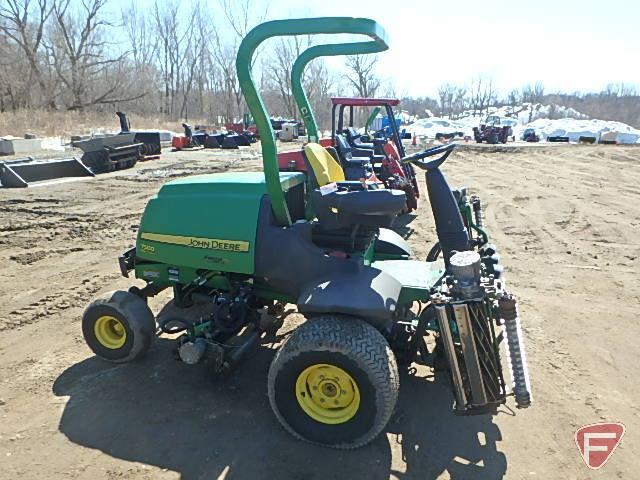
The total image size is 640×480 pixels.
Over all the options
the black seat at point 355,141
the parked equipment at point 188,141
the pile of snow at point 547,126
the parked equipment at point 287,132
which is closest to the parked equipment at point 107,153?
the parked equipment at point 188,141

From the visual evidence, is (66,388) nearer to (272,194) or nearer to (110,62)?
(272,194)

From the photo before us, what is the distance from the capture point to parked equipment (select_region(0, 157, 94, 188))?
10000 mm

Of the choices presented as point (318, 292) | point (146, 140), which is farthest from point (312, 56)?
point (146, 140)

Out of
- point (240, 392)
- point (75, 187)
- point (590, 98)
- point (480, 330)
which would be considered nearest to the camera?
point (480, 330)

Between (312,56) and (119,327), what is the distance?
237 cm

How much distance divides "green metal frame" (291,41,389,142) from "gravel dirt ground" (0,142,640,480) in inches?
52.1

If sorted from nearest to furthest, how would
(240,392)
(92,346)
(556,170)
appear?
(240,392), (92,346), (556,170)

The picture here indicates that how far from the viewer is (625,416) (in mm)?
2832

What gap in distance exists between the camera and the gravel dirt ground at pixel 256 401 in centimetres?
247

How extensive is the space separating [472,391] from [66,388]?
2.45 metres

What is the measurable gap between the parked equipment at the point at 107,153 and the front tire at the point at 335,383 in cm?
1193

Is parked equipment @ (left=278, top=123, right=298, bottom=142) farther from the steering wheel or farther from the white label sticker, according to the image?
the white label sticker

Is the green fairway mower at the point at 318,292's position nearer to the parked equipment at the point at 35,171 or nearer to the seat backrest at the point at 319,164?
A: the seat backrest at the point at 319,164

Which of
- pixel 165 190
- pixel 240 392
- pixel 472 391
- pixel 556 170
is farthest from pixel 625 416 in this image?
pixel 556 170
